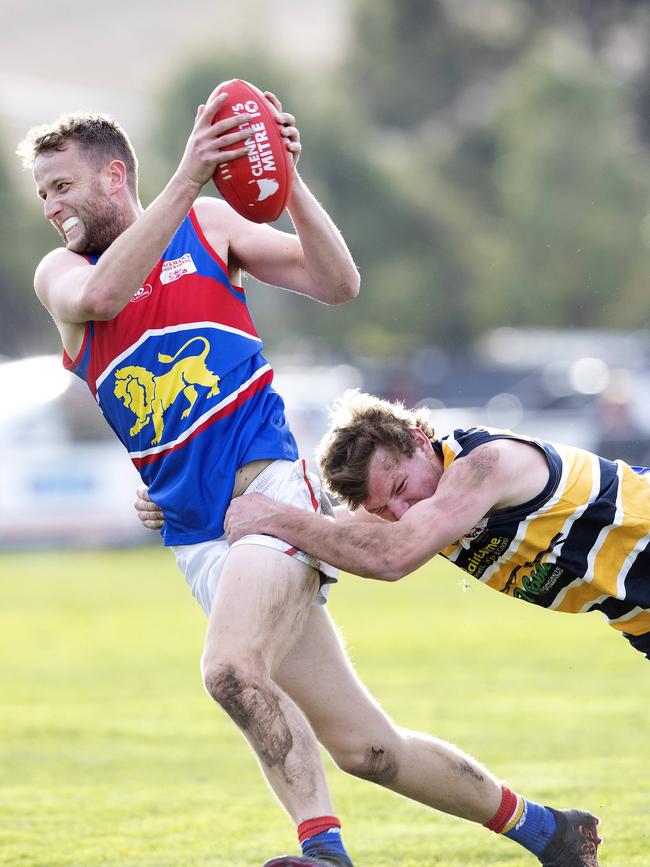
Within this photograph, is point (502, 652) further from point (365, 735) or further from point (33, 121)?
Result: point (33, 121)

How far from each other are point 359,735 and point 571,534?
0.94 meters

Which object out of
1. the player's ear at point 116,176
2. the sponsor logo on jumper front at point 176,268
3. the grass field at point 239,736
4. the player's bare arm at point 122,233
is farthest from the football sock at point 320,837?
the player's ear at point 116,176

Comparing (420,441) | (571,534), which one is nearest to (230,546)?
(420,441)

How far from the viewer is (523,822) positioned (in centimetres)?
498

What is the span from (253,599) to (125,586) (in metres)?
13.5

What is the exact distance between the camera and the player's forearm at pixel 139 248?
14.1ft

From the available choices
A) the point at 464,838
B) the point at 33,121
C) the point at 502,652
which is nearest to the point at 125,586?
the point at 502,652

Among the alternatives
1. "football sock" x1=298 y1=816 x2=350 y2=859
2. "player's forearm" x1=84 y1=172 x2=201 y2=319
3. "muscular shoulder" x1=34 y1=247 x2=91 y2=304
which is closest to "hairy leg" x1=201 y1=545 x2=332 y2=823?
"football sock" x1=298 y1=816 x2=350 y2=859

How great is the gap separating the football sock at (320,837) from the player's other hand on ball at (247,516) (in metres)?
0.87

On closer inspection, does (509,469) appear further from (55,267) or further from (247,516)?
(55,267)

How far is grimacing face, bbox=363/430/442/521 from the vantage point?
15.1 ft

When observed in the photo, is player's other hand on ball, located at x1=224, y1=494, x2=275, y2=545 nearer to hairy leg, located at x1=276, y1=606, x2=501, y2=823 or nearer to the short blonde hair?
the short blonde hair

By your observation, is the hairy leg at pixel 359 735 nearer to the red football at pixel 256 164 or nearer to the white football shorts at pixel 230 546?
the white football shorts at pixel 230 546

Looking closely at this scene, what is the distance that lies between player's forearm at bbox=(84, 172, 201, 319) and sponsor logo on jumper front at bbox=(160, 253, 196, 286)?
35cm
